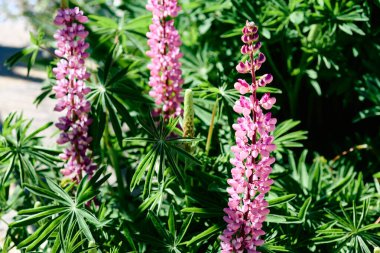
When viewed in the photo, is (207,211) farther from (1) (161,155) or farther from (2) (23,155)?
(2) (23,155)

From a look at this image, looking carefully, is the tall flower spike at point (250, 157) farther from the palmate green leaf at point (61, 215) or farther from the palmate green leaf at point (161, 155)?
the palmate green leaf at point (61, 215)

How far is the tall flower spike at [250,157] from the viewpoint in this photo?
1.61 m

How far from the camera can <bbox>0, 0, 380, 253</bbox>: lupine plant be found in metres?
1.88

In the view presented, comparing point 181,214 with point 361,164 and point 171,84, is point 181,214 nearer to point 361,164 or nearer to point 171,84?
→ point 171,84

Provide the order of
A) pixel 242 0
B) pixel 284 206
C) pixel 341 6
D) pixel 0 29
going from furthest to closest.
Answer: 1. pixel 0 29
2. pixel 242 0
3. pixel 341 6
4. pixel 284 206

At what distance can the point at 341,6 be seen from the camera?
2656mm

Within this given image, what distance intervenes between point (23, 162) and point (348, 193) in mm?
1471

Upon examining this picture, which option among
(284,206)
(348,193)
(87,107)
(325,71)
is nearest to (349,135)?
(325,71)

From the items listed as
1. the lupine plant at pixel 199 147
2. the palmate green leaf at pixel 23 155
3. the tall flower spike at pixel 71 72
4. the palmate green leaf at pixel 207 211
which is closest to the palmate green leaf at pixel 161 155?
the lupine plant at pixel 199 147

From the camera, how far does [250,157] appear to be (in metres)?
1.66

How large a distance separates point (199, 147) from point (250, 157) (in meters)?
0.96

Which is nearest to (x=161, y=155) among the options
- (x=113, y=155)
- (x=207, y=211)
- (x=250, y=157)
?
(x=207, y=211)

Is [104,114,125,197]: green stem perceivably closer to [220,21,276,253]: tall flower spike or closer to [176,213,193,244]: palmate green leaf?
[176,213,193,244]: palmate green leaf

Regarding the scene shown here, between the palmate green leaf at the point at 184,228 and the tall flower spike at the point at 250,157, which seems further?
the palmate green leaf at the point at 184,228
